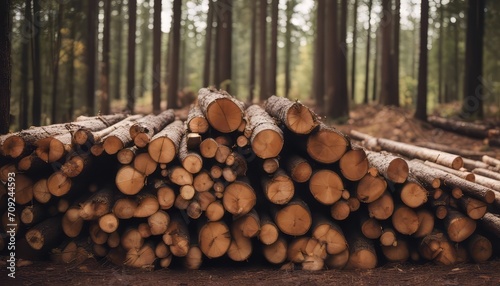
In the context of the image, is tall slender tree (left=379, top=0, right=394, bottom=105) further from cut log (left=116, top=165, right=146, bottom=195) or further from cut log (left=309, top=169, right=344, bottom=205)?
cut log (left=116, top=165, right=146, bottom=195)

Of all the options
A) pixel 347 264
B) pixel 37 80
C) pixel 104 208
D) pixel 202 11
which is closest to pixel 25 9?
pixel 37 80

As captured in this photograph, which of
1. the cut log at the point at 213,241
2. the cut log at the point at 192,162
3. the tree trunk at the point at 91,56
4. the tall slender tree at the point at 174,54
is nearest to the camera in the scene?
the cut log at the point at 192,162

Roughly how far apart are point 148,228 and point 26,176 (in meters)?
1.83

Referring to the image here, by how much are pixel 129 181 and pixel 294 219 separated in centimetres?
217

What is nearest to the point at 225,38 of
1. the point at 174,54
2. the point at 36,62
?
the point at 174,54

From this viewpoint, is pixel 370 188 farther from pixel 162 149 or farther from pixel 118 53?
pixel 118 53

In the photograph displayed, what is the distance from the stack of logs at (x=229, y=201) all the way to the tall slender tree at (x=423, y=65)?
10.9 meters

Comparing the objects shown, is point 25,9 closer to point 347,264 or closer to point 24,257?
point 24,257

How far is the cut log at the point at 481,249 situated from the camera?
5.52 metres

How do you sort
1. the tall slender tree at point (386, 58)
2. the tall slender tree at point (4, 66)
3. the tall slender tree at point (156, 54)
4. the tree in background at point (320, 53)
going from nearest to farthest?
the tall slender tree at point (4, 66) < the tall slender tree at point (156, 54) < the tall slender tree at point (386, 58) < the tree in background at point (320, 53)

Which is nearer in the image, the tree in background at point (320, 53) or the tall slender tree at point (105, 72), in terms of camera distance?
the tall slender tree at point (105, 72)

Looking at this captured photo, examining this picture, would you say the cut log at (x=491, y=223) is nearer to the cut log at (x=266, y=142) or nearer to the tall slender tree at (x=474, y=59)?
the cut log at (x=266, y=142)

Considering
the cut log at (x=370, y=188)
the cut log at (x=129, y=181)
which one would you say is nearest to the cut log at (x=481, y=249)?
the cut log at (x=370, y=188)

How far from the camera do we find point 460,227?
548 centimetres
